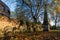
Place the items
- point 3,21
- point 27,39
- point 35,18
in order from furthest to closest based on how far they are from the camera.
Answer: point 35,18 < point 3,21 < point 27,39

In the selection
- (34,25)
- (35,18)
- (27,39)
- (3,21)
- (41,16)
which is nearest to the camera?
(27,39)

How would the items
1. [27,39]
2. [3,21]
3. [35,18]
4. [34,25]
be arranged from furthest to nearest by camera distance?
1. [35,18]
2. [34,25]
3. [3,21]
4. [27,39]

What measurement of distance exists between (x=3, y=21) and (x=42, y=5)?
13.9 metres

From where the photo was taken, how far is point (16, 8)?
32.2 m

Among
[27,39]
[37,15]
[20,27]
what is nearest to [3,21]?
[20,27]

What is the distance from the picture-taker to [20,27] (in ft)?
65.4

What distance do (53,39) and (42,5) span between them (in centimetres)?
1906

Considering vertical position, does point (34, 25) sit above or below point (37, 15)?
below

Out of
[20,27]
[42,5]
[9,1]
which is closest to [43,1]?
[42,5]

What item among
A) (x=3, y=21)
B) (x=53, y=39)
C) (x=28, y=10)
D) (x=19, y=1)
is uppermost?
(x=19, y=1)

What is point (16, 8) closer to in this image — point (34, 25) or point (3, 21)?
point (34, 25)

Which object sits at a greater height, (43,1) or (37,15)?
(43,1)

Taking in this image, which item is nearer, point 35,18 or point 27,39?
point 27,39

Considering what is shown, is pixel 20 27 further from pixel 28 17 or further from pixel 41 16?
pixel 41 16
